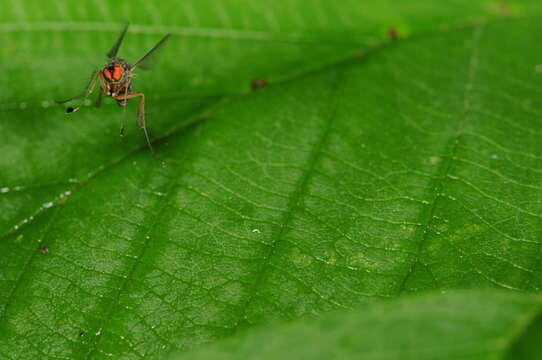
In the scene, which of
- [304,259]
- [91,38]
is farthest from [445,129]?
[91,38]

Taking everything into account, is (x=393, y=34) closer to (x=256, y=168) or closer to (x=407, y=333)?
(x=256, y=168)

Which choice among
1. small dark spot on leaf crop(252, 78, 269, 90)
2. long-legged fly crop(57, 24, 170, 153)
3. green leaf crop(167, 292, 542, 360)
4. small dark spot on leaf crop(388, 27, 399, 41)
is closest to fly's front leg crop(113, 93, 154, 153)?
long-legged fly crop(57, 24, 170, 153)

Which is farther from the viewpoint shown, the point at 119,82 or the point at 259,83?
the point at 259,83

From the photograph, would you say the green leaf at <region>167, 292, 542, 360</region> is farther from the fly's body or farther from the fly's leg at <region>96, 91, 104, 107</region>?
the fly's leg at <region>96, 91, 104, 107</region>

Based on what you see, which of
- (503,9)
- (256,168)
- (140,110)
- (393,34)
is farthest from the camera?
(503,9)

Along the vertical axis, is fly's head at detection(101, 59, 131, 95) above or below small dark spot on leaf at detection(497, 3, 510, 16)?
below

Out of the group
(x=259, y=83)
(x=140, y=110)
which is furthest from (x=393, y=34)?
(x=140, y=110)
